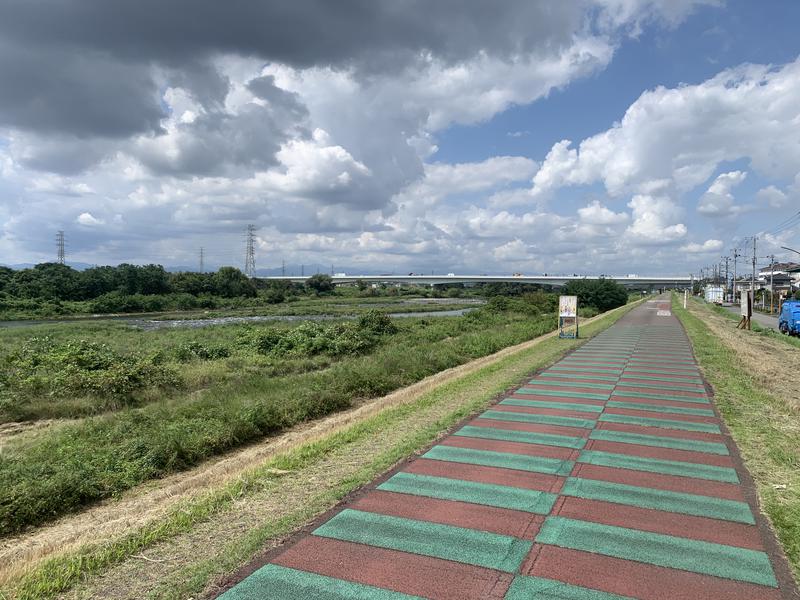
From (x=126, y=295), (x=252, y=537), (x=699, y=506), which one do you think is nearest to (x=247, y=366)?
(x=252, y=537)

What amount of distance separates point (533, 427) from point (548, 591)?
4.82 m

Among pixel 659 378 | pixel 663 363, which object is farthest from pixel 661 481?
pixel 663 363

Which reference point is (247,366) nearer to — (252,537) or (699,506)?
(252,537)

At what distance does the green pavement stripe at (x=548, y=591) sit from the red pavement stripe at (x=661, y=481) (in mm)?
2464

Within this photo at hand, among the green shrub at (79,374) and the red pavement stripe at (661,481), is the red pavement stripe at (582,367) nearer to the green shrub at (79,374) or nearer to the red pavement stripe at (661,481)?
the red pavement stripe at (661,481)

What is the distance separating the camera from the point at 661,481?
6098mm

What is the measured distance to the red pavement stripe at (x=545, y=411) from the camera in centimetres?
933

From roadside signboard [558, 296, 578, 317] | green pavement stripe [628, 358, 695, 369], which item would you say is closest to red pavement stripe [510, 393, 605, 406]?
green pavement stripe [628, 358, 695, 369]

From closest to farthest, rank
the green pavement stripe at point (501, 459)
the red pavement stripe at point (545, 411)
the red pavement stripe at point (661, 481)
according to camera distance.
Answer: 1. the red pavement stripe at point (661, 481)
2. the green pavement stripe at point (501, 459)
3. the red pavement stripe at point (545, 411)

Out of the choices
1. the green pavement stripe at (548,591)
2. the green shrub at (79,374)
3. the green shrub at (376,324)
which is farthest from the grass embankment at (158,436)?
the green shrub at (376,324)

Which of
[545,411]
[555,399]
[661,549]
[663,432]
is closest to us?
[661,549]

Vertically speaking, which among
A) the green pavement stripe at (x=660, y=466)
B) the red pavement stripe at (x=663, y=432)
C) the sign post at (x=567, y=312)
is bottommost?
the red pavement stripe at (x=663, y=432)

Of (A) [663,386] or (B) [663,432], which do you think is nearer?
(B) [663,432]

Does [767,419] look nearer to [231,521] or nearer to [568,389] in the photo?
[568,389]
